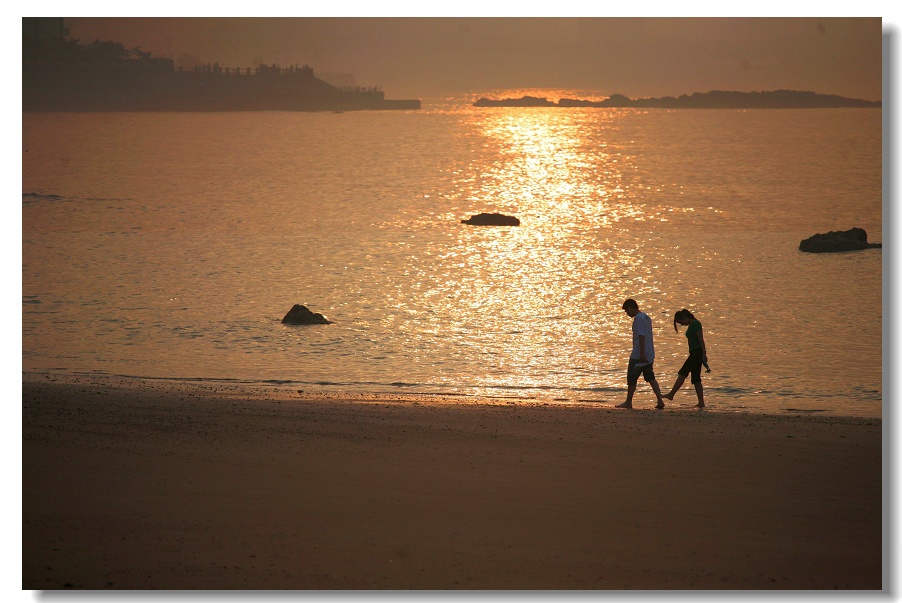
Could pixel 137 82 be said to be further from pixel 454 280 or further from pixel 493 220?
pixel 493 220

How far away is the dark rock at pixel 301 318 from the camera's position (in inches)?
861

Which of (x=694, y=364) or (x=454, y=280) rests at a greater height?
(x=694, y=364)

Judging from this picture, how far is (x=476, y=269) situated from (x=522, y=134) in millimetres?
146900

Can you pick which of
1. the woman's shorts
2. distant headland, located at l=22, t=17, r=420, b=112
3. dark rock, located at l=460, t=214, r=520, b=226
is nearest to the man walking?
the woman's shorts

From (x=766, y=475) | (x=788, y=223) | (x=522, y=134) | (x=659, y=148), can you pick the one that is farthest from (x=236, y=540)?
(x=522, y=134)

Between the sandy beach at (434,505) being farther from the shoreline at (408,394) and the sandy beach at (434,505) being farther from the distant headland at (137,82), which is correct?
the distant headland at (137,82)

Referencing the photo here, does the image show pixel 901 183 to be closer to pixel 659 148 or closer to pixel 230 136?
pixel 659 148

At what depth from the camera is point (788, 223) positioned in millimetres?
55094

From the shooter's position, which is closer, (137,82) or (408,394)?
(408,394)

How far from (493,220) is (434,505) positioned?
49940 millimetres

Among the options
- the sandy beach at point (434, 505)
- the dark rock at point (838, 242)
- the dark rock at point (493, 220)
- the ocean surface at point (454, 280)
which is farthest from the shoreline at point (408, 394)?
the dark rock at point (493, 220)

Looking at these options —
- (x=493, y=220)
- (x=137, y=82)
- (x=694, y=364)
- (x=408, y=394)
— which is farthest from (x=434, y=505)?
(x=493, y=220)

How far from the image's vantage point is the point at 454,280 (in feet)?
105

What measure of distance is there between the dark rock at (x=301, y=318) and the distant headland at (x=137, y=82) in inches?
213
